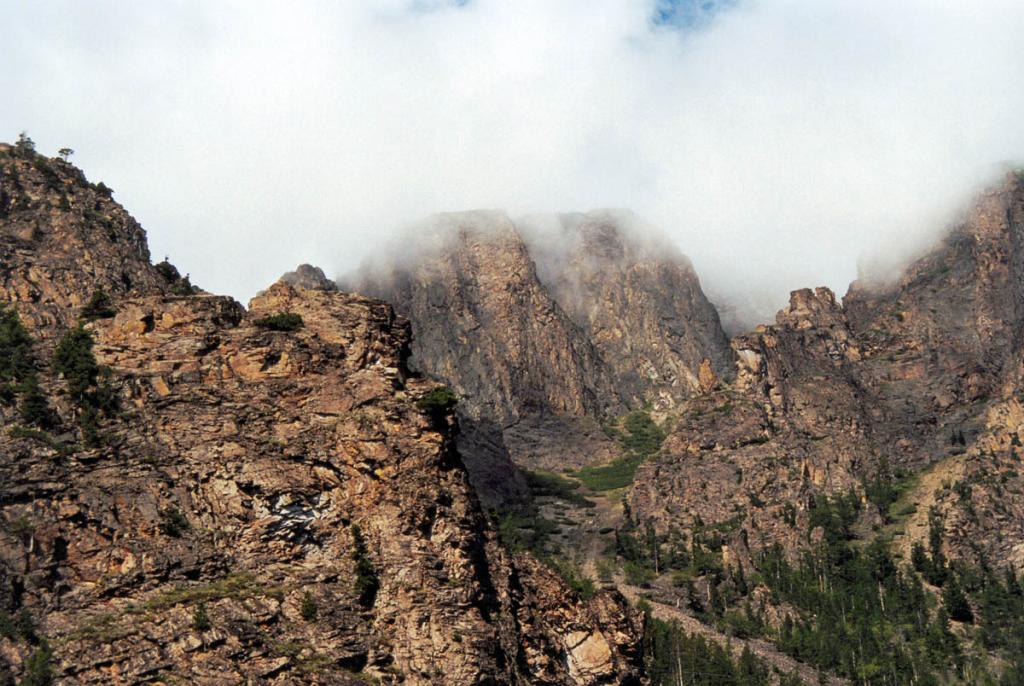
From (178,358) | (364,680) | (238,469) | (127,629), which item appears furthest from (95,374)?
(364,680)

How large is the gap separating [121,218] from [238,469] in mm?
57931

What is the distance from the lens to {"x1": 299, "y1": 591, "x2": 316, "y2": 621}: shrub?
11675 cm

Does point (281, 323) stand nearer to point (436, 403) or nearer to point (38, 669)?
point (436, 403)

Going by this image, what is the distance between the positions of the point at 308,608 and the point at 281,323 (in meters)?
30.6

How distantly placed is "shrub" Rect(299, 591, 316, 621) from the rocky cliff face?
0.46 ft

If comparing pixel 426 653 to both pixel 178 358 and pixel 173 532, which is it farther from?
pixel 178 358

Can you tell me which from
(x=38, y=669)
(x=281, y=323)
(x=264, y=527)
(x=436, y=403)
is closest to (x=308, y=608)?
(x=264, y=527)

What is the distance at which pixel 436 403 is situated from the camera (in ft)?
440

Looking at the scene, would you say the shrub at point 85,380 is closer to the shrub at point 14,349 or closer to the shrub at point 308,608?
the shrub at point 14,349

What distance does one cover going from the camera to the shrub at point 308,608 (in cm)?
11675

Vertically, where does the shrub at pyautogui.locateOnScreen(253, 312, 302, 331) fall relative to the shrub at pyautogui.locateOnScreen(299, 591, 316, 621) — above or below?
above

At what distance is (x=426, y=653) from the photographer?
118 m

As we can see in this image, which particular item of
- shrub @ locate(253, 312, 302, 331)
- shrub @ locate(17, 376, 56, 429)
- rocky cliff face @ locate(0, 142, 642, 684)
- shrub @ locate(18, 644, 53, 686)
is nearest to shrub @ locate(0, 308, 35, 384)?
rocky cliff face @ locate(0, 142, 642, 684)

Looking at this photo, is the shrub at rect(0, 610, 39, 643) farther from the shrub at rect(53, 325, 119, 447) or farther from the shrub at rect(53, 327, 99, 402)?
the shrub at rect(53, 327, 99, 402)
